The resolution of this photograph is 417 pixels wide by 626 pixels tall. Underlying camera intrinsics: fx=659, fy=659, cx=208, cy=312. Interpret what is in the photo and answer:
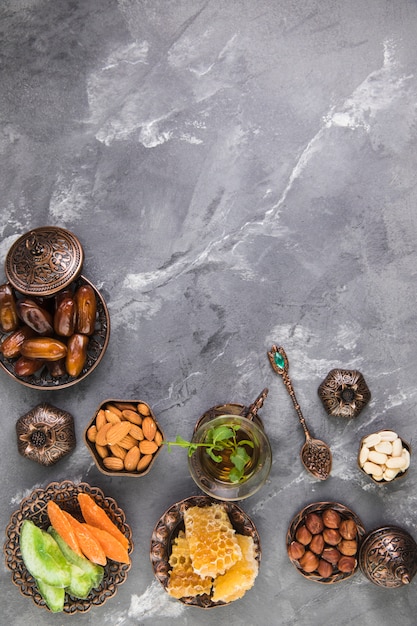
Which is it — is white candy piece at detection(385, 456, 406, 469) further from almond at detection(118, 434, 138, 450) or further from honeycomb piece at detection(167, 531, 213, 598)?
almond at detection(118, 434, 138, 450)

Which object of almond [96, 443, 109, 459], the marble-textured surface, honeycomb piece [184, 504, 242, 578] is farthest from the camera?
the marble-textured surface

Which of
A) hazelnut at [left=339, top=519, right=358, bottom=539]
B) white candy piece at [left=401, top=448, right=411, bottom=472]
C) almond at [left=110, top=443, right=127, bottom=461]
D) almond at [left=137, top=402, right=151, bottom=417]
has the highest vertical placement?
almond at [left=137, top=402, right=151, bottom=417]

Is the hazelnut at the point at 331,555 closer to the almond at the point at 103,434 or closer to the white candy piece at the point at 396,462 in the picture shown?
the white candy piece at the point at 396,462

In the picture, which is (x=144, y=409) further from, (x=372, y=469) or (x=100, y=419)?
(x=372, y=469)

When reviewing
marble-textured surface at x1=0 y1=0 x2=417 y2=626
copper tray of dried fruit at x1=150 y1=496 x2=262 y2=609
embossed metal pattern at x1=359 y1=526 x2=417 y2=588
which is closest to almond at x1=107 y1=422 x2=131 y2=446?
marble-textured surface at x1=0 y1=0 x2=417 y2=626

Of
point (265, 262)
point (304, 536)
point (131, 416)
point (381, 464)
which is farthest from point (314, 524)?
point (265, 262)

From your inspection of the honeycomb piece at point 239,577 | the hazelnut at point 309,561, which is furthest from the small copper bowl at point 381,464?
the honeycomb piece at point 239,577
